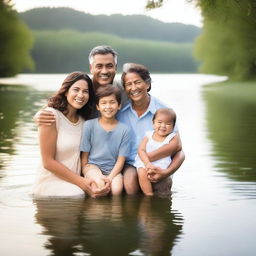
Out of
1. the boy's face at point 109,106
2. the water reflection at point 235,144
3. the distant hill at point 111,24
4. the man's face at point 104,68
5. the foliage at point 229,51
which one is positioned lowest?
the water reflection at point 235,144

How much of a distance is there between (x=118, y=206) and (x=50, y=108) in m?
1.06

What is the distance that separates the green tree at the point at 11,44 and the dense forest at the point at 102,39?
175 feet

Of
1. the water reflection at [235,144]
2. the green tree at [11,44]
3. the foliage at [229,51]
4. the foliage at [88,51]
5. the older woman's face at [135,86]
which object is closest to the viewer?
the older woman's face at [135,86]

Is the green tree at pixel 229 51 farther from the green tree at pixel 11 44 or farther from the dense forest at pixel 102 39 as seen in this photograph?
the dense forest at pixel 102 39

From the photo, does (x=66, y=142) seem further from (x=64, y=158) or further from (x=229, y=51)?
(x=229, y=51)

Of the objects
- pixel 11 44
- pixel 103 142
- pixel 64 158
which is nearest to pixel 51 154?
pixel 64 158

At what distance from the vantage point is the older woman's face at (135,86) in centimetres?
738

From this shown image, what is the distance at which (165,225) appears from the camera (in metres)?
6.44

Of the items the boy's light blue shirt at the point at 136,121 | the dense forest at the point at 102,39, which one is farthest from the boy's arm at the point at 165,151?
the dense forest at the point at 102,39

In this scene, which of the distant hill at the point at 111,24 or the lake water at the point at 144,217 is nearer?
the lake water at the point at 144,217

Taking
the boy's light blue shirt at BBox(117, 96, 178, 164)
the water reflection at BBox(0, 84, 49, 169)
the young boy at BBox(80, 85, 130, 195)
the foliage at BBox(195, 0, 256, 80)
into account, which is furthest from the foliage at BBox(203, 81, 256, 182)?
the foliage at BBox(195, 0, 256, 80)

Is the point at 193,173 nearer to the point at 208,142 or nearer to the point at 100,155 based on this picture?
the point at 100,155

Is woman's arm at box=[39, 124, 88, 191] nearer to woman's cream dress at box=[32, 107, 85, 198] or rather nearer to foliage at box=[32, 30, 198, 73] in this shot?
woman's cream dress at box=[32, 107, 85, 198]

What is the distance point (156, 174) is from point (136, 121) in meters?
0.58
